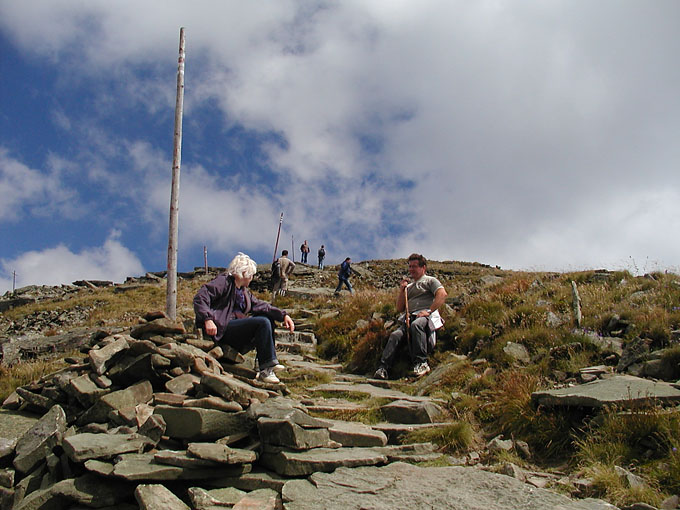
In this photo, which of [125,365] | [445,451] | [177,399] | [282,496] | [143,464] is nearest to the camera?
[282,496]

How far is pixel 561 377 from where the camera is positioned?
6.72m

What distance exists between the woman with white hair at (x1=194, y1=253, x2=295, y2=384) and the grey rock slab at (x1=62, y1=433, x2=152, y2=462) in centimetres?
236

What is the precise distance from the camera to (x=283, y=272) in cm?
1961

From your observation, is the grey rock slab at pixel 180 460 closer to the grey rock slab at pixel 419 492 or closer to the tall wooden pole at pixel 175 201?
the grey rock slab at pixel 419 492

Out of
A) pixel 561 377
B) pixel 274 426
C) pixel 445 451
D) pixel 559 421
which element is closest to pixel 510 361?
pixel 561 377

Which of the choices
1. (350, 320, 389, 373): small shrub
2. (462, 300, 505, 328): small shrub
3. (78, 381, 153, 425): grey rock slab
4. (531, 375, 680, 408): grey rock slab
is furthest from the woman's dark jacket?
(462, 300, 505, 328): small shrub

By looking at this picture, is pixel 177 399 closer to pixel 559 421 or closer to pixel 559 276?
pixel 559 421

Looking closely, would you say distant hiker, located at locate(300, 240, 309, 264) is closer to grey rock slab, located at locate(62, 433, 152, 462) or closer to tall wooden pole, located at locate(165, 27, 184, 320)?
tall wooden pole, located at locate(165, 27, 184, 320)

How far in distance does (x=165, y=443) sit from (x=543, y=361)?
17.3ft

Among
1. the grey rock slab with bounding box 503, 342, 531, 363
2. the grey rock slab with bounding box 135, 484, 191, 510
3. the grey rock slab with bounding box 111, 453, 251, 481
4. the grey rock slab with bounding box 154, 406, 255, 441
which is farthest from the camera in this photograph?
the grey rock slab with bounding box 503, 342, 531, 363

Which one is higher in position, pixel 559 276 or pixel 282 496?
pixel 559 276

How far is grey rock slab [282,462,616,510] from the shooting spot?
141 inches

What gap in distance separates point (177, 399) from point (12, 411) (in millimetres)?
2748

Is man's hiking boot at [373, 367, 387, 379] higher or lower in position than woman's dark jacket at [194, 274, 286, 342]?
lower
